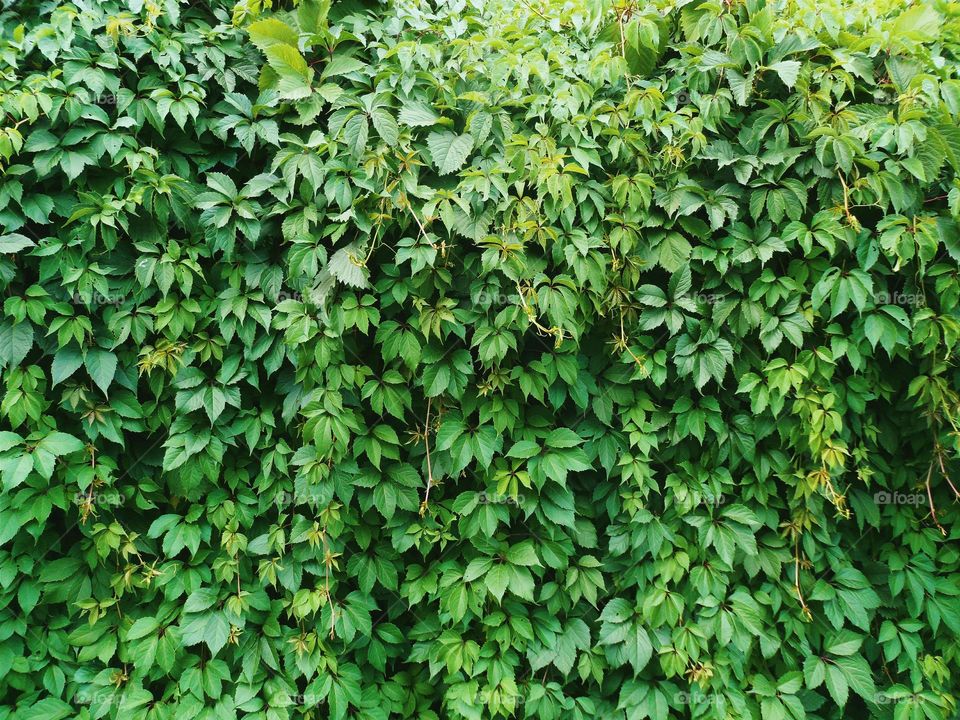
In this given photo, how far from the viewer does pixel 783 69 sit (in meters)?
2.47

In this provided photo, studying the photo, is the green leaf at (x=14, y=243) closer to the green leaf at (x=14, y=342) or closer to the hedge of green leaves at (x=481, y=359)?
the hedge of green leaves at (x=481, y=359)

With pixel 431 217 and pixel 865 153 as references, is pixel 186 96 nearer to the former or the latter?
pixel 431 217

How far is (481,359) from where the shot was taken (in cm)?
247

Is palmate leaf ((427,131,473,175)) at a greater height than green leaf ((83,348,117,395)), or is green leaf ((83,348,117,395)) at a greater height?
palmate leaf ((427,131,473,175))

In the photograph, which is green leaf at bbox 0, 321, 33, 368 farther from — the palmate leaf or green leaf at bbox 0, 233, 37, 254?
the palmate leaf

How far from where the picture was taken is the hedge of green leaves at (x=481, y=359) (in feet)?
8.32

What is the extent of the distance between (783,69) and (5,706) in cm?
429

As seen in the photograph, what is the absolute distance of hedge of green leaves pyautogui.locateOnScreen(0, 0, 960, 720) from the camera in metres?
2.54

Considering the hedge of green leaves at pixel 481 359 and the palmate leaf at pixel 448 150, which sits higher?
the palmate leaf at pixel 448 150

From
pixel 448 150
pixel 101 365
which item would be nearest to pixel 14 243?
pixel 101 365

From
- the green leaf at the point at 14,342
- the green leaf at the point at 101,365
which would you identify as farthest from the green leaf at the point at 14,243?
the green leaf at the point at 101,365

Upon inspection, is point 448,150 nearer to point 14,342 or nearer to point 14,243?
point 14,243

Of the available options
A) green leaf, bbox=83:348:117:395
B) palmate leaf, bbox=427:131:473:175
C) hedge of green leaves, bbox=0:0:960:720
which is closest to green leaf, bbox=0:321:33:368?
hedge of green leaves, bbox=0:0:960:720

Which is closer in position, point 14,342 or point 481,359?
point 481,359
